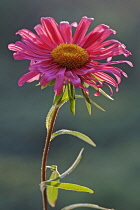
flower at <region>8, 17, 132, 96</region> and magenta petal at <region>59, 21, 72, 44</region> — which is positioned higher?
magenta petal at <region>59, 21, 72, 44</region>

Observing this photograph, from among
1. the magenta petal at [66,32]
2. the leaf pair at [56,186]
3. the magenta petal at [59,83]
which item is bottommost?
the leaf pair at [56,186]

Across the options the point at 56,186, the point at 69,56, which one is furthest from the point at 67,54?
the point at 56,186

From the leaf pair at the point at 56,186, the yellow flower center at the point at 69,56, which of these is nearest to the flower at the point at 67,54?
the yellow flower center at the point at 69,56

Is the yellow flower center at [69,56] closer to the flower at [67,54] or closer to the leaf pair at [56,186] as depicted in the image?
the flower at [67,54]

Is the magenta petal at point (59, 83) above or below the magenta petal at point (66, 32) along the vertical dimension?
below

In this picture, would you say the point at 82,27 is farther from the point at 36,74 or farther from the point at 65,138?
the point at 65,138

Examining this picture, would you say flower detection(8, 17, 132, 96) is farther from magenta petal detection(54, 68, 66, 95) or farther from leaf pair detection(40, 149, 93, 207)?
leaf pair detection(40, 149, 93, 207)

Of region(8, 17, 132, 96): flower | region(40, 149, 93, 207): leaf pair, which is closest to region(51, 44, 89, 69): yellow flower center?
region(8, 17, 132, 96): flower

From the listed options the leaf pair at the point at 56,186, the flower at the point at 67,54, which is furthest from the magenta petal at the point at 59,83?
the leaf pair at the point at 56,186
